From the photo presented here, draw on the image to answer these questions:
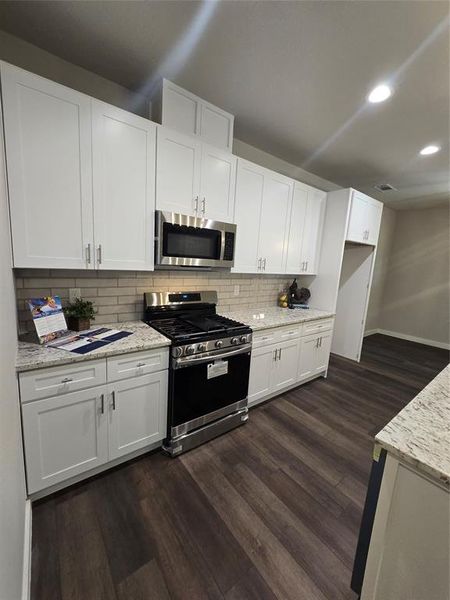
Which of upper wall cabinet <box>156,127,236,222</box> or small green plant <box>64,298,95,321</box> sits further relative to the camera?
upper wall cabinet <box>156,127,236,222</box>

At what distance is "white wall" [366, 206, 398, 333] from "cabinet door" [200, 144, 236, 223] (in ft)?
14.6

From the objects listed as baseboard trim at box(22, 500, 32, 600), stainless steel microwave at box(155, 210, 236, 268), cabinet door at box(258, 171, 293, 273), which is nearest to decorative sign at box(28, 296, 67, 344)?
stainless steel microwave at box(155, 210, 236, 268)

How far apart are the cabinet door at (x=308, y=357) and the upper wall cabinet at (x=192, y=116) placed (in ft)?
7.29

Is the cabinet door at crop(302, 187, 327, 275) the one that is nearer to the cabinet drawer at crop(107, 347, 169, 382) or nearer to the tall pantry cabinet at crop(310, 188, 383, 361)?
the tall pantry cabinet at crop(310, 188, 383, 361)

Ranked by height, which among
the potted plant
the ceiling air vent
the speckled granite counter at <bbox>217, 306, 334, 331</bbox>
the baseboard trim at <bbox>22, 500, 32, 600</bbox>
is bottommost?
the baseboard trim at <bbox>22, 500, 32, 600</bbox>

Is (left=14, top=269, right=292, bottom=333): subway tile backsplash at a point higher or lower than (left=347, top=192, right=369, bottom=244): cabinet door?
lower

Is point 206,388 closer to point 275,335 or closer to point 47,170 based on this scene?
point 275,335

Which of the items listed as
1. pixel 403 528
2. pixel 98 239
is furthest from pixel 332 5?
pixel 403 528

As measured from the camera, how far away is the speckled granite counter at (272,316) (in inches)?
99.2

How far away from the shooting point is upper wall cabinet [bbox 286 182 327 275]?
3020 millimetres

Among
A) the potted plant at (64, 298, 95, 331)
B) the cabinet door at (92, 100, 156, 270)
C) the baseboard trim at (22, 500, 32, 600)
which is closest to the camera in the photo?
the baseboard trim at (22, 500, 32, 600)

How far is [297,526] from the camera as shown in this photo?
4.94 ft

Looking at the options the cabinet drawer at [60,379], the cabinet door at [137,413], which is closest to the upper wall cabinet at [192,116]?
the cabinet drawer at [60,379]

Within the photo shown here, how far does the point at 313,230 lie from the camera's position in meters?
3.29
